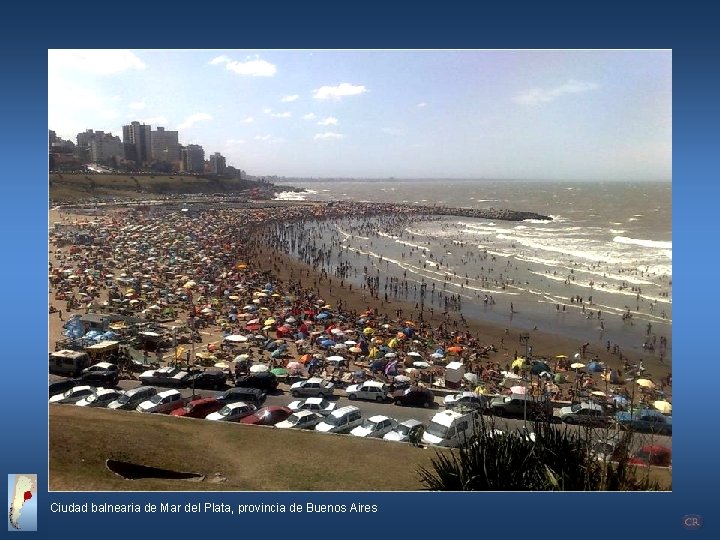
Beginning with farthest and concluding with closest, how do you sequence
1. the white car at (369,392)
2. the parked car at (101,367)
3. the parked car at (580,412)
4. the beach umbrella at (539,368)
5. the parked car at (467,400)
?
the beach umbrella at (539,368)
the parked car at (101,367)
the white car at (369,392)
the parked car at (467,400)
the parked car at (580,412)

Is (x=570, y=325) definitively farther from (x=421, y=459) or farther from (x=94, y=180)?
(x=94, y=180)

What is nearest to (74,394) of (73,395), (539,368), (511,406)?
(73,395)

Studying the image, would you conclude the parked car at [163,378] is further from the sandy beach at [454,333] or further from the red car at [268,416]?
the red car at [268,416]

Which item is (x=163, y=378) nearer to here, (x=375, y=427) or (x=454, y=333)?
(x=375, y=427)

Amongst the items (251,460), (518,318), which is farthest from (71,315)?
(518,318)

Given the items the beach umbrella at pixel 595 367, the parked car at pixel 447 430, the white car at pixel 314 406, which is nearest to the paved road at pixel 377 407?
the white car at pixel 314 406

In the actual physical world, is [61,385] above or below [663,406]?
above
